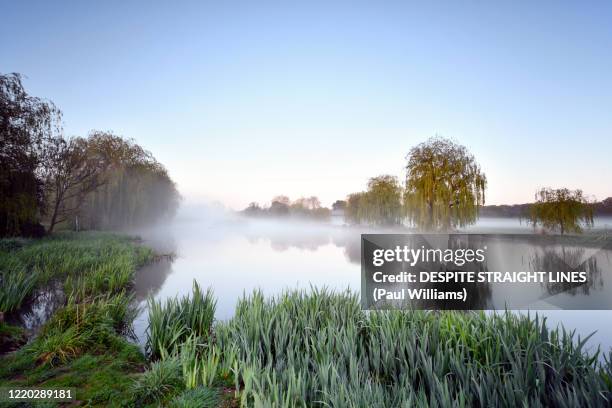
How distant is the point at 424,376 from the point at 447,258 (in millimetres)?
3557

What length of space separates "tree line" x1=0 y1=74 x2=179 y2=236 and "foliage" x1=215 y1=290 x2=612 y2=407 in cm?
1553

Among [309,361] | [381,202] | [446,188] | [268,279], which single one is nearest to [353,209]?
[381,202]

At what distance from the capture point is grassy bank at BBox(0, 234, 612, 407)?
2592 millimetres

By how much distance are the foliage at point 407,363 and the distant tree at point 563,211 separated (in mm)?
19617

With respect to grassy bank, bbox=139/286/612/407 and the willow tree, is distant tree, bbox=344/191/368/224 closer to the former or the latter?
the willow tree

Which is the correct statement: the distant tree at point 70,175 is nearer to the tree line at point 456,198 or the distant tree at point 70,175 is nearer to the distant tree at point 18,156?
the distant tree at point 18,156

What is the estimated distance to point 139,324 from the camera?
5695 mm

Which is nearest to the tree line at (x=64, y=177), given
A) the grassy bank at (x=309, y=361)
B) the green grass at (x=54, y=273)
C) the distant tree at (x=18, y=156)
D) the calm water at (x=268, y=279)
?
the distant tree at (x=18, y=156)

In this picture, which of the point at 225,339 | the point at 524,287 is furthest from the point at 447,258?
the point at 524,287

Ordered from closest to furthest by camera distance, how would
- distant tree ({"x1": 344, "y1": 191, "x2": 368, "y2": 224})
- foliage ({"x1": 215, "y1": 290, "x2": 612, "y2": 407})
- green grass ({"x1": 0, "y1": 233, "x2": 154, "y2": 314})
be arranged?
1. foliage ({"x1": 215, "y1": 290, "x2": 612, "y2": 407})
2. green grass ({"x1": 0, "y1": 233, "x2": 154, "y2": 314})
3. distant tree ({"x1": 344, "y1": 191, "x2": 368, "y2": 224})

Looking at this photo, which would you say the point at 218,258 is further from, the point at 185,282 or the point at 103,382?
the point at 103,382

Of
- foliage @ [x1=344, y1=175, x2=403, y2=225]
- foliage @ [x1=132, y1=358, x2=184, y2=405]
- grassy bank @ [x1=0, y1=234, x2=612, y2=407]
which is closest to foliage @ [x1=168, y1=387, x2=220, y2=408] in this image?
grassy bank @ [x1=0, y1=234, x2=612, y2=407]

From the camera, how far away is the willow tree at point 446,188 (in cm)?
1936

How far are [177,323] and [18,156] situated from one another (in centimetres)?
1527
